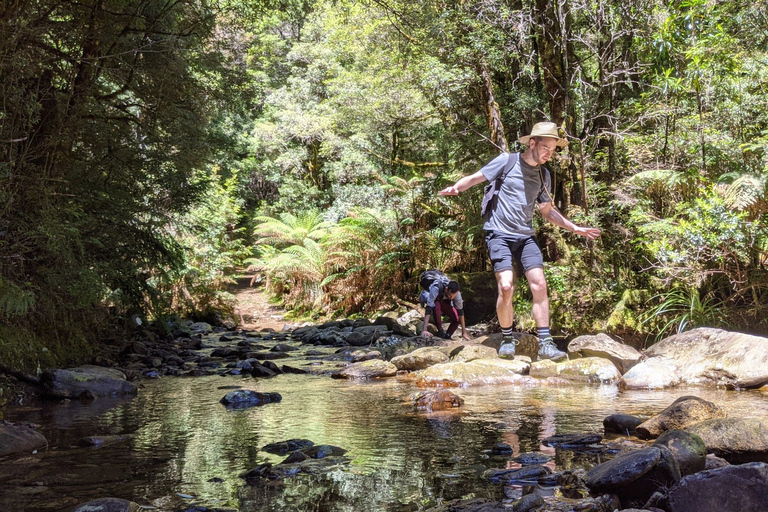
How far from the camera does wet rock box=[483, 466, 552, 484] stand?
3.32 meters

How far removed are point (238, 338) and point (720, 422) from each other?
10.6m

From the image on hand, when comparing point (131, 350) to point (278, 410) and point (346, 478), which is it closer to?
point (278, 410)

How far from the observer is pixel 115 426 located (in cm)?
490

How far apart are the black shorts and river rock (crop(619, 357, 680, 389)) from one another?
1.42 metres

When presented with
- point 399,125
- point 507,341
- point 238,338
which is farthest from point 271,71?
point 507,341

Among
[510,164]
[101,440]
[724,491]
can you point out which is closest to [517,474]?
[724,491]

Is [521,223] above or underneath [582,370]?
above

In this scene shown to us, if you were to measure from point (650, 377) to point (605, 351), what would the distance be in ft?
4.18

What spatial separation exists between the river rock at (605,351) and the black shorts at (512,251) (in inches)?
58.1

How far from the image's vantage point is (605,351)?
773 centimetres

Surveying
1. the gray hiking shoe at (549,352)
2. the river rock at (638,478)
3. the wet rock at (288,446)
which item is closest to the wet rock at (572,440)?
the river rock at (638,478)

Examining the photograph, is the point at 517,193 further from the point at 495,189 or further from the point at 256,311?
the point at 256,311

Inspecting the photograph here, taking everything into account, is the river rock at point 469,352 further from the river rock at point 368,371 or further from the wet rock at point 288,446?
the wet rock at point 288,446

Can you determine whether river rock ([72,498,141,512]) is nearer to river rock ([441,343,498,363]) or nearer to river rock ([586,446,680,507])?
river rock ([586,446,680,507])
